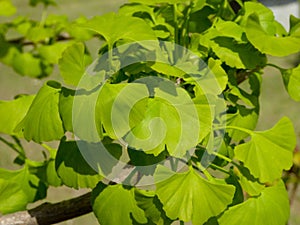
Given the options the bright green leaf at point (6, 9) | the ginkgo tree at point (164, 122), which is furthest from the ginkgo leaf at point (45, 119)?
the bright green leaf at point (6, 9)

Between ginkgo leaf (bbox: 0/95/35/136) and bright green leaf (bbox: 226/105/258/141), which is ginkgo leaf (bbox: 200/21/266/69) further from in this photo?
ginkgo leaf (bbox: 0/95/35/136)

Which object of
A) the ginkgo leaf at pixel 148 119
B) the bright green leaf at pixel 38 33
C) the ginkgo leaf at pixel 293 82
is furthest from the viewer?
the bright green leaf at pixel 38 33

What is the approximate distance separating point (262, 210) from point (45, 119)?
195 millimetres

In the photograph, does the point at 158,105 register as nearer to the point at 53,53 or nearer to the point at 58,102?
the point at 58,102

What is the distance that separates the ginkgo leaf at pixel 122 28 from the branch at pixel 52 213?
177 mm

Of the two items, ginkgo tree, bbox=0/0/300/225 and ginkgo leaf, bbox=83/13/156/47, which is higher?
ginkgo leaf, bbox=83/13/156/47

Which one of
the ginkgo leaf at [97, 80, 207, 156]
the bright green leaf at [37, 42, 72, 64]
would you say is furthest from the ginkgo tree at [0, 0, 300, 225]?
the bright green leaf at [37, 42, 72, 64]

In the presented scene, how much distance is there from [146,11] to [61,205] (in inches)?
8.2

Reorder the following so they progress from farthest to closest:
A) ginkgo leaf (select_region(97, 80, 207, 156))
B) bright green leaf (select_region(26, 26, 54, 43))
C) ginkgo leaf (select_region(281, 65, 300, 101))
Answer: bright green leaf (select_region(26, 26, 54, 43)), ginkgo leaf (select_region(281, 65, 300, 101)), ginkgo leaf (select_region(97, 80, 207, 156))

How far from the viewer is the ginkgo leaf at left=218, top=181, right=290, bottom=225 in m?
0.48

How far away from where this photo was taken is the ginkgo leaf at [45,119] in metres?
0.47

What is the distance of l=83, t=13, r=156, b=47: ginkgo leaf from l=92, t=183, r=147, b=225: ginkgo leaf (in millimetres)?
123

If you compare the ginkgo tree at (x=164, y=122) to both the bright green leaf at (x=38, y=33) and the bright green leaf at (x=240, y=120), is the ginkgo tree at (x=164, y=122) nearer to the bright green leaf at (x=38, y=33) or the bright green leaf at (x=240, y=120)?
the bright green leaf at (x=240, y=120)

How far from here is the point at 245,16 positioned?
57 centimetres
